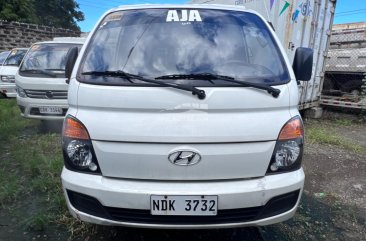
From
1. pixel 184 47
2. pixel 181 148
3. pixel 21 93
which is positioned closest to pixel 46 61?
pixel 21 93

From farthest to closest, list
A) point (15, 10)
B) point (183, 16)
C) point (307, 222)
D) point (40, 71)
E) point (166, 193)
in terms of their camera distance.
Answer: point (15, 10)
point (40, 71)
point (307, 222)
point (183, 16)
point (166, 193)

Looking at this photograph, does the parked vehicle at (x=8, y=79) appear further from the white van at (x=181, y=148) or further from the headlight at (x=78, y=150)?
the headlight at (x=78, y=150)

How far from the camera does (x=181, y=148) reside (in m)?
2.12

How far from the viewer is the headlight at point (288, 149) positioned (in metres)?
2.25

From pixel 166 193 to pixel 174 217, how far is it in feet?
0.60

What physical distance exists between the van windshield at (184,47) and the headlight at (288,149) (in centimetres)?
36

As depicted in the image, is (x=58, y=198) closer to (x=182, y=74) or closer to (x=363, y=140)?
(x=182, y=74)

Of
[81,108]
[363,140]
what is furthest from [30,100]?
[363,140]

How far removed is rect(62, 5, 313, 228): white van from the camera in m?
2.12

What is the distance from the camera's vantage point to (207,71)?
8.09ft

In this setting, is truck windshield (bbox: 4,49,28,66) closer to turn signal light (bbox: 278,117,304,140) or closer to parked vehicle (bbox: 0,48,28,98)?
parked vehicle (bbox: 0,48,28,98)

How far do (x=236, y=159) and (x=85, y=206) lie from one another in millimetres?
1070

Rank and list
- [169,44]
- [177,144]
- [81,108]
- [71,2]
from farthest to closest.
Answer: [71,2] → [169,44] → [81,108] → [177,144]

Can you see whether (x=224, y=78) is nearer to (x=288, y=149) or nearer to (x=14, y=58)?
(x=288, y=149)
